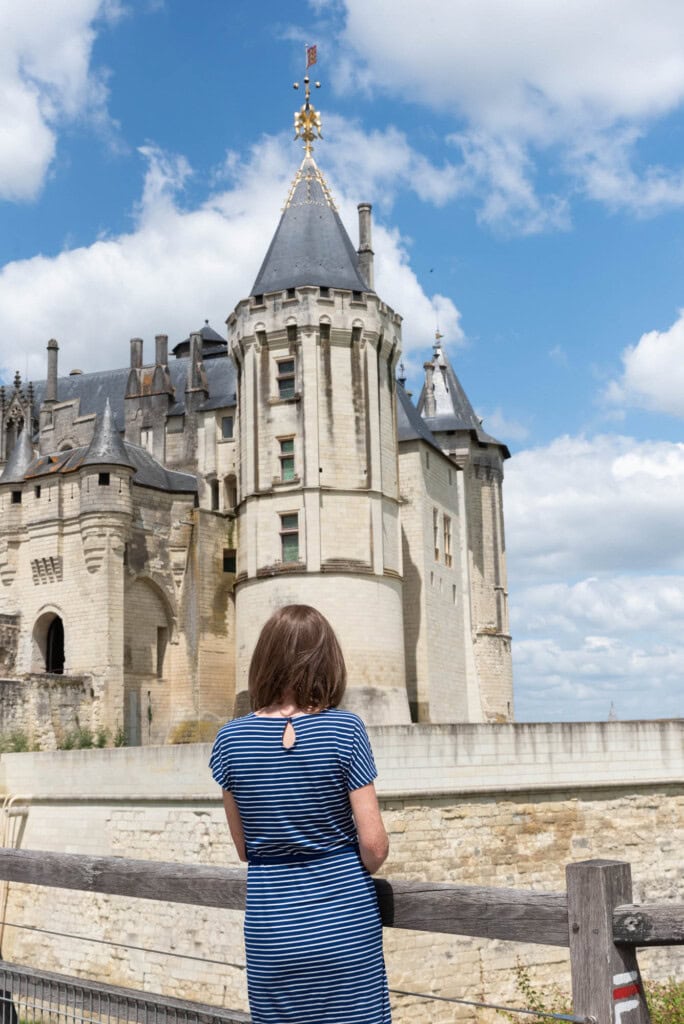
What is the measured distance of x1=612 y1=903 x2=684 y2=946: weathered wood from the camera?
3047mm

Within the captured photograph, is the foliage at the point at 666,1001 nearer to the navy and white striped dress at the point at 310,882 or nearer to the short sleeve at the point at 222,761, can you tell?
the navy and white striped dress at the point at 310,882

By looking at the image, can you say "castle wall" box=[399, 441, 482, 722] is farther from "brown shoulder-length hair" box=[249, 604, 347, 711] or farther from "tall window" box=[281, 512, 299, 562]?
"brown shoulder-length hair" box=[249, 604, 347, 711]

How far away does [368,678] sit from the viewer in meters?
32.0

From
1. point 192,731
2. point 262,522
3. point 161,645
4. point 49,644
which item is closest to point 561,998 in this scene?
point 262,522

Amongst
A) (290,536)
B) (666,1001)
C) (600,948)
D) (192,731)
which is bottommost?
(666,1001)

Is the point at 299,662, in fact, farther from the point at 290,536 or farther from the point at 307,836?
the point at 290,536

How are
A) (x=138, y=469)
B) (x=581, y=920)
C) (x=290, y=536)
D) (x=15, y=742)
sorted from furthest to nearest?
(x=138, y=469), (x=15, y=742), (x=290, y=536), (x=581, y=920)

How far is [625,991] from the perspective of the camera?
10.7 feet

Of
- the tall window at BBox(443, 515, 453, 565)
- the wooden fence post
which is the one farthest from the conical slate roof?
the wooden fence post

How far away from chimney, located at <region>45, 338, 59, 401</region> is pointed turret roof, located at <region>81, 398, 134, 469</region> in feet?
31.9

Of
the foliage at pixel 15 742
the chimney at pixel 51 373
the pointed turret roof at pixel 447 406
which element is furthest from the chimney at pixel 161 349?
the foliage at pixel 15 742

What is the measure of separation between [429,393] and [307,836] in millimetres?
45651

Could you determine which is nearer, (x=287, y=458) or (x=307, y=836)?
(x=307, y=836)

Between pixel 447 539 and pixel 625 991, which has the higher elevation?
pixel 447 539
